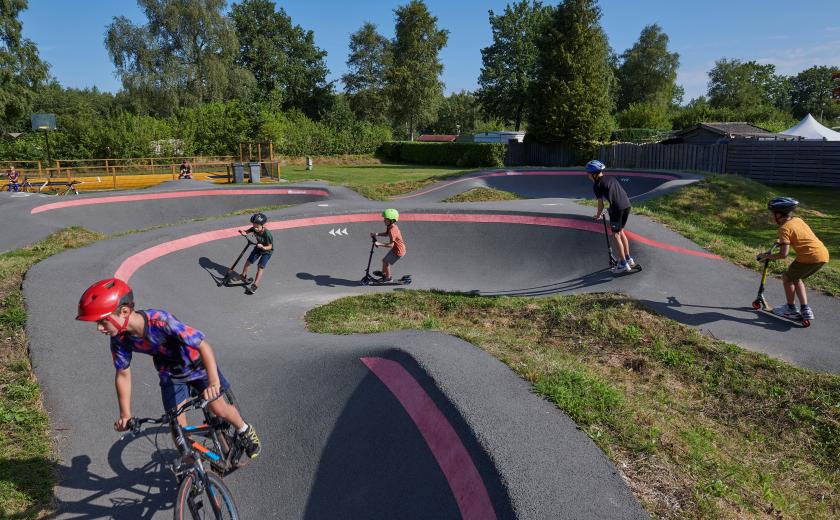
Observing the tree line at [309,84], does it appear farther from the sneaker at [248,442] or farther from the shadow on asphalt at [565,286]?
the sneaker at [248,442]

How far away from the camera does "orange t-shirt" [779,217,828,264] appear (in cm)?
773

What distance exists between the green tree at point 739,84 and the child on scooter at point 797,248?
11021 cm

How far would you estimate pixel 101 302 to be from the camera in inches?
149

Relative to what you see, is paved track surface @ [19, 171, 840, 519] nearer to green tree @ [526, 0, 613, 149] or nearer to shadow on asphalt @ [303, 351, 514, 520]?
shadow on asphalt @ [303, 351, 514, 520]

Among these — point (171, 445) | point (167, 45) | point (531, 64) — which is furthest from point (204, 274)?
point (531, 64)

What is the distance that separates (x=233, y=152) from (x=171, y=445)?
160 ft

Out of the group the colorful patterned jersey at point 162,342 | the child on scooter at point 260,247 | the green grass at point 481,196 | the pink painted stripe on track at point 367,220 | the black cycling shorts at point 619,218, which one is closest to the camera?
the colorful patterned jersey at point 162,342

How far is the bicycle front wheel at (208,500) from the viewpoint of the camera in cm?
389

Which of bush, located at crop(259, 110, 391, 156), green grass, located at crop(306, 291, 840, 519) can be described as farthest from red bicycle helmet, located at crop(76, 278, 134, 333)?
bush, located at crop(259, 110, 391, 156)

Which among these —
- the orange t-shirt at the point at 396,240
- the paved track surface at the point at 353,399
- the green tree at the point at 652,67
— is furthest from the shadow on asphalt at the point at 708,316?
the green tree at the point at 652,67

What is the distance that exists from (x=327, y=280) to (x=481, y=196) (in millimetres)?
14269

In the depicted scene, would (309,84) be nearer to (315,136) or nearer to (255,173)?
(315,136)

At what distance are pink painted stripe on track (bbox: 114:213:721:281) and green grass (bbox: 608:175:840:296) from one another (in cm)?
175

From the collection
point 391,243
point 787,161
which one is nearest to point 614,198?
point 391,243
